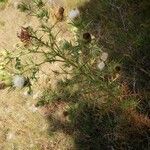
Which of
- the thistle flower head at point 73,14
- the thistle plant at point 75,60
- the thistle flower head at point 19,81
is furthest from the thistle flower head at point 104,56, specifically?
the thistle flower head at point 19,81

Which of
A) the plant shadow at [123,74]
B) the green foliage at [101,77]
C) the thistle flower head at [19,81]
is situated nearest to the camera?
the green foliage at [101,77]

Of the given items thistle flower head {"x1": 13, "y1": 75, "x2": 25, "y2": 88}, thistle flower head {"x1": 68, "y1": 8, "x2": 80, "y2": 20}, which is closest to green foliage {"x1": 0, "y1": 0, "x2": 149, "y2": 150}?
thistle flower head {"x1": 13, "y1": 75, "x2": 25, "y2": 88}

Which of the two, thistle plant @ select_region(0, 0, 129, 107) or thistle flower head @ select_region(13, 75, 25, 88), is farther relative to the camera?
thistle flower head @ select_region(13, 75, 25, 88)

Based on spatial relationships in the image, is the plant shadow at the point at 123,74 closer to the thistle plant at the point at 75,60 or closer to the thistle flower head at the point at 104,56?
the thistle flower head at the point at 104,56

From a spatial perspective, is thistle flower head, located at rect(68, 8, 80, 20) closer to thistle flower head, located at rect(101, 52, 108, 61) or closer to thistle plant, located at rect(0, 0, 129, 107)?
thistle plant, located at rect(0, 0, 129, 107)

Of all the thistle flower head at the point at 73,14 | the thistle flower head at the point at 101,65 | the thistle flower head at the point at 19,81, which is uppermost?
the thistle flower head at the point at 73,14

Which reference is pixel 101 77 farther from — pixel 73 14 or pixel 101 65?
pixel 73 14

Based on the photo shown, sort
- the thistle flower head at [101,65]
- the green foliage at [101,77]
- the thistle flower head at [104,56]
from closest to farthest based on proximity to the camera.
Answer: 1. the green foliage at [101,77]
2. the thistle flower head at [101,65]
3. the thistle flower head at [104,56]

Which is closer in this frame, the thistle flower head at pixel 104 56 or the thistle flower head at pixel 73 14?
the thistle flower head at pixel 104 56

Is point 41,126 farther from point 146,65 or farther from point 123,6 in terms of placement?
point 123,6

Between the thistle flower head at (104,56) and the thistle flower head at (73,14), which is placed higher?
the thistle flower head at (73,14)

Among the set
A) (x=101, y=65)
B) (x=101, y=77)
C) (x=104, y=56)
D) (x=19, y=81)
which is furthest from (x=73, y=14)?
(x=101, y=77)
